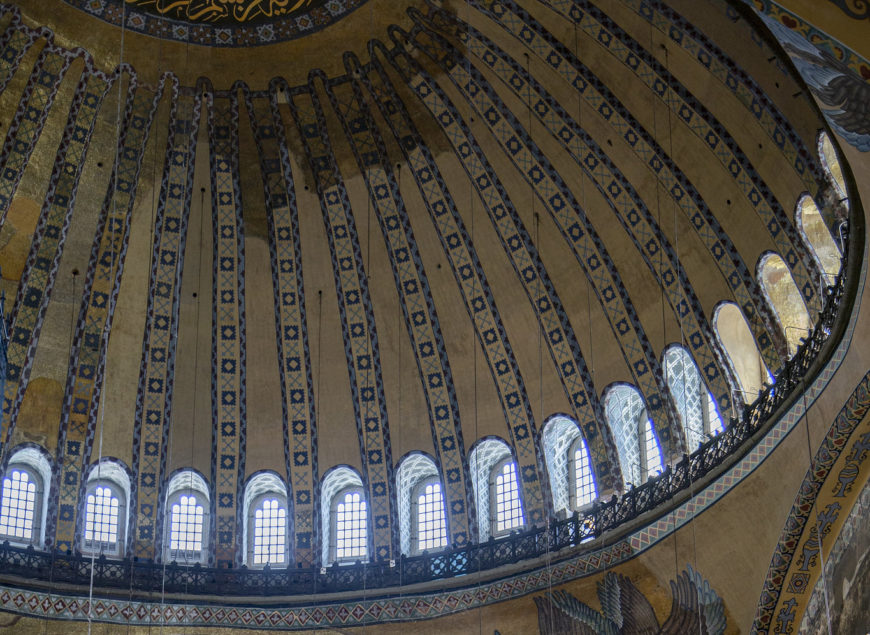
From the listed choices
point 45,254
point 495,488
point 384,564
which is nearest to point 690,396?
point 495,488

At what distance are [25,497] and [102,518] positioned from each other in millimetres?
1359

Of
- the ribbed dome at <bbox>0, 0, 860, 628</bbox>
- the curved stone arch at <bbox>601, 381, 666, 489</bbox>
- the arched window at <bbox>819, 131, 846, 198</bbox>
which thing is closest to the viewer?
the arched window at <bbox>819, 131, 846, 198</bbox>

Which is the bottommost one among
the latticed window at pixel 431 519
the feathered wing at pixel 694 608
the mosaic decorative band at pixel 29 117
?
the feathered wing at pixel 694 608

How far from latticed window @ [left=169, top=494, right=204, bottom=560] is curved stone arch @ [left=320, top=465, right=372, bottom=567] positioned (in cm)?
219

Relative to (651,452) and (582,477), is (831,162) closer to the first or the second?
(651,452)

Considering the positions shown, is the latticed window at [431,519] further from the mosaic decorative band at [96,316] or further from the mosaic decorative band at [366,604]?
the mosaic decorative band at [96,316]

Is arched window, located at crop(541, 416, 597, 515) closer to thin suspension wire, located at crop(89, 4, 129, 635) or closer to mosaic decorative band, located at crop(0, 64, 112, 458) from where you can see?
thin suspension wire, located at crop(89, 4, 129, 635)

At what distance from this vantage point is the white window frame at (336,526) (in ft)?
79.7

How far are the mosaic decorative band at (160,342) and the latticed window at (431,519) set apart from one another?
4.58 metres

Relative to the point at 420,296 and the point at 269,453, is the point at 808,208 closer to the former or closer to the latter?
the point at 420,296

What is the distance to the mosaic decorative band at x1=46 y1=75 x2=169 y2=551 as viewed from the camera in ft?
77.7

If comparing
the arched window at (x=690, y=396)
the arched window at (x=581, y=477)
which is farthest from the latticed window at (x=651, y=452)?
the arched window at (x=581, y=477)

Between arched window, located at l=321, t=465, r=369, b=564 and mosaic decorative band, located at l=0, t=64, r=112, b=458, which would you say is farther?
arched window, located at l=321, t=465, r=369, b=564

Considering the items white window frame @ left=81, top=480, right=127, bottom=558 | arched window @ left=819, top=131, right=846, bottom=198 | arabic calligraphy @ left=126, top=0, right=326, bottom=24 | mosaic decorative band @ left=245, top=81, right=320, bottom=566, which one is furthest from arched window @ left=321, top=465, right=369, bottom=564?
arched window @ left=819, top=131, right=846, bottom=198
